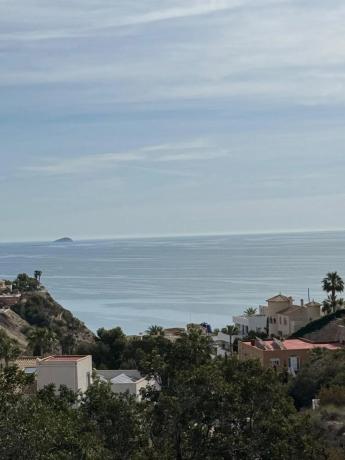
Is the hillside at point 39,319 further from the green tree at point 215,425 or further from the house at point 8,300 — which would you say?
the green tree at point 215,425

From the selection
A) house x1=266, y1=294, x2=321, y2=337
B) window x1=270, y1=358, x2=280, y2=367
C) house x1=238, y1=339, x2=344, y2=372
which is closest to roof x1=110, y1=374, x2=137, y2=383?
house x1=238, y1=339, x2=344, y2=372

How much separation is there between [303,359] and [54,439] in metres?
35.6

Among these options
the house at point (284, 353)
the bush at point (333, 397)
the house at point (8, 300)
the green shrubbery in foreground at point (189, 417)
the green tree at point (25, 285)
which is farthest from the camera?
the green tree at point (25, 285)

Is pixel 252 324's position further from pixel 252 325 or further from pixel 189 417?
pixel 189 417

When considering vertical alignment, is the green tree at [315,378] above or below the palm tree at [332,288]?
below

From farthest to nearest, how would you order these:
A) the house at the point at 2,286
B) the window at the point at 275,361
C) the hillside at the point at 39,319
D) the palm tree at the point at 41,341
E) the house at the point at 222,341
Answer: the house at the point at 2,286 < the hillside at the point at 39,319 < the house at the point at 222,341 < the palm tree at the point at 41,341 < the window at the point at 275,361

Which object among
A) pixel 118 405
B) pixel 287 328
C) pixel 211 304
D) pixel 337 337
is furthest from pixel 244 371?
pixel 211 304

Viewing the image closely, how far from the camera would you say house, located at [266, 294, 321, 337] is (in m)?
63.3

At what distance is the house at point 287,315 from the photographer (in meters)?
63.3

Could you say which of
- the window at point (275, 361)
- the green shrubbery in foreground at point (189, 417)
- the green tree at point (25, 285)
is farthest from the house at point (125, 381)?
the green tree at point (25, 285)

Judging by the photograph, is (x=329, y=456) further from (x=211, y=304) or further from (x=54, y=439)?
(x=211, y=304)

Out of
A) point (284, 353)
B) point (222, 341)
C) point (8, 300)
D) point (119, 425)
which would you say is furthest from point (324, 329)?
point (8, 300)

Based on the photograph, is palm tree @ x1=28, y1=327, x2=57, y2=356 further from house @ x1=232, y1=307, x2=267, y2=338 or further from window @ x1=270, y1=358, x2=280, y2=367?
house @ x1=232, y1=307, x2=267, y2=338

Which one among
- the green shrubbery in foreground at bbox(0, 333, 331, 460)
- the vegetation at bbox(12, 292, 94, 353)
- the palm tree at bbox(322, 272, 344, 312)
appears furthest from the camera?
the vegetation at bbox(12, 292, 94, 353)
